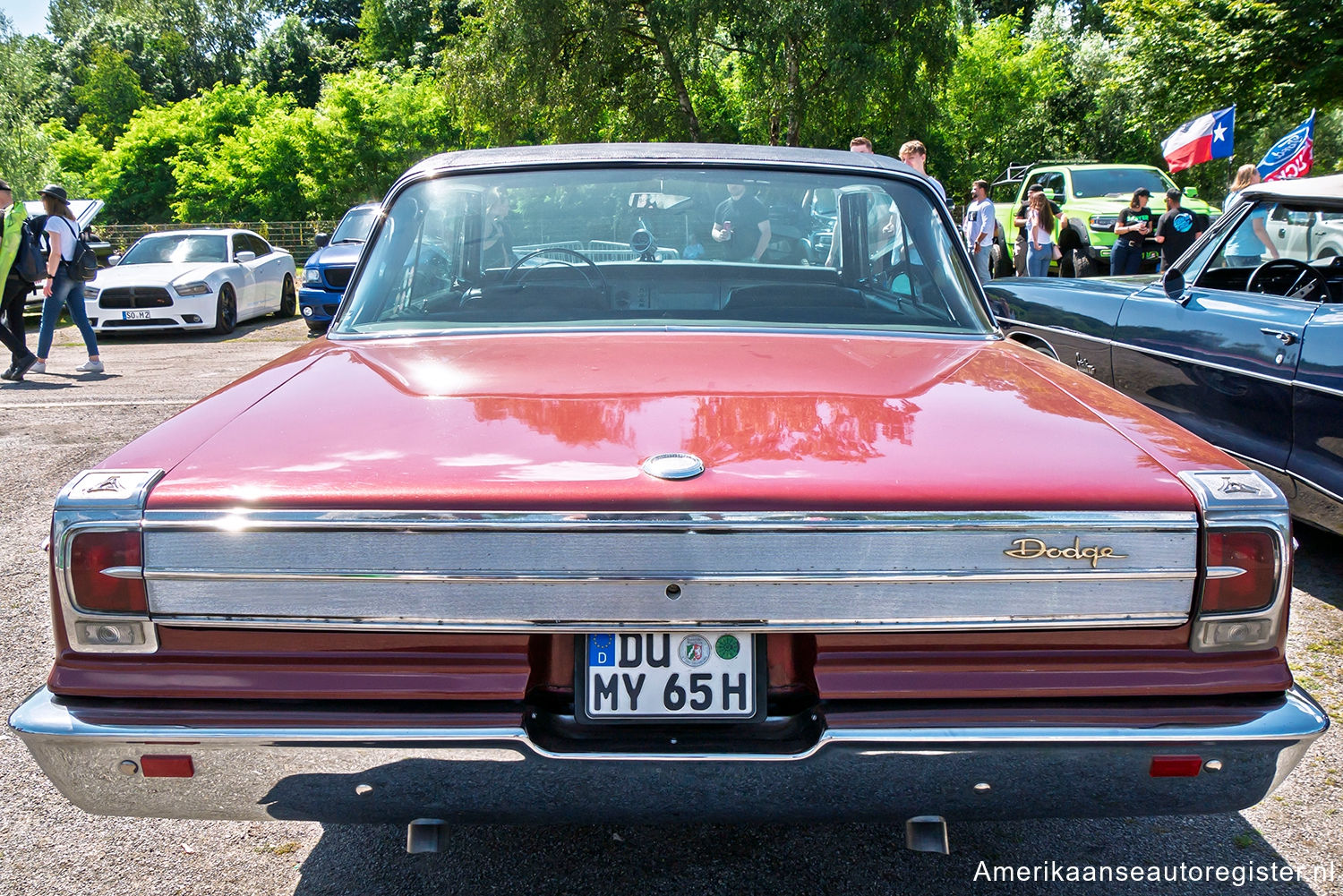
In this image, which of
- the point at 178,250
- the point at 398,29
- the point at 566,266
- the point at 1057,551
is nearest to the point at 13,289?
the point at 178,250

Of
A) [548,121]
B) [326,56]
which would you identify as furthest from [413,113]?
[326,56]

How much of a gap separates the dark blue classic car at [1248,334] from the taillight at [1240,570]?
62.0 inches

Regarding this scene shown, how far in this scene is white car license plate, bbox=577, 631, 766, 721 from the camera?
190cm

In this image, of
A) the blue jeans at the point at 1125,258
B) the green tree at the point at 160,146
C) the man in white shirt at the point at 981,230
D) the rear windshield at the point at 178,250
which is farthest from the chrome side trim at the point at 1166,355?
the green tree at the point at 160,146

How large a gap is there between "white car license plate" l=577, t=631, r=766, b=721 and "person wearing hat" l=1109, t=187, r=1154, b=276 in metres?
11.6

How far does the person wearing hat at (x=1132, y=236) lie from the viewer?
39.9 ft

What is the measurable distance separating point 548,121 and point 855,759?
24.6 meters

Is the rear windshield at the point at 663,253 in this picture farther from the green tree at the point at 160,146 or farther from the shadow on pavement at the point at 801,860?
the green tree at the point at 160,146

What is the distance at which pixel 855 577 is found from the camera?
185 cm

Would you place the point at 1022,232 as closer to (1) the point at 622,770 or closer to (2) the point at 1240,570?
(2) the point at 1240,570

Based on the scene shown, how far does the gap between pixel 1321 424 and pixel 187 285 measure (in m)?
12.5

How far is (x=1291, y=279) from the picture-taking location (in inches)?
191

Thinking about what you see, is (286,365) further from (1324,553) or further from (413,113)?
(413,113)

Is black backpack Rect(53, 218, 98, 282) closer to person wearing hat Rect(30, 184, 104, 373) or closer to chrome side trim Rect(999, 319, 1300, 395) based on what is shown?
person wearing hat Rect(30, 184, 104, 373)
